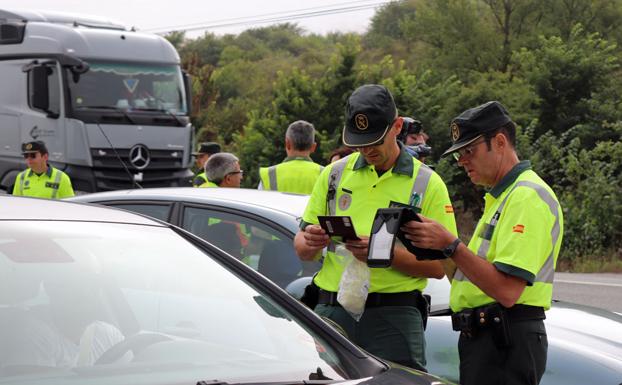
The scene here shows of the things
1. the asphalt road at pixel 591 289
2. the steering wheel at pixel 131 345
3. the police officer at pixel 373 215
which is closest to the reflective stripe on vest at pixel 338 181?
the police officer at pixel 373 215

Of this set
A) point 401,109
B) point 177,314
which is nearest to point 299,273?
point 177,314

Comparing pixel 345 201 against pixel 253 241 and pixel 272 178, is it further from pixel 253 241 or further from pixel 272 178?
pixel 272 178

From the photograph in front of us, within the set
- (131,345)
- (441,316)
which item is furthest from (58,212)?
(441,316)

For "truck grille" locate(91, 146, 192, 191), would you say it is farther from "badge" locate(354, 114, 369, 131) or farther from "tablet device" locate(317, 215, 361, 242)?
"tablet device" locate(317, 215, 361, 242)

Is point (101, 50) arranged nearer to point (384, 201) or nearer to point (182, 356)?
point (384, 201)

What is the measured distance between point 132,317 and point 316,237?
4.20 ft

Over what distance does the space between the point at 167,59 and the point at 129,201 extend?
1251cm

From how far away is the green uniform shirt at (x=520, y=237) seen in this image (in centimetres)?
389

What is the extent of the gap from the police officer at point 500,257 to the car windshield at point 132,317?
2.63 ft

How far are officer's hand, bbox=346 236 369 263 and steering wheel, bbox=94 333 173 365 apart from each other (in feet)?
4.11

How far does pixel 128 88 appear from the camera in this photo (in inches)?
709

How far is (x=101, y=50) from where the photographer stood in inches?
697

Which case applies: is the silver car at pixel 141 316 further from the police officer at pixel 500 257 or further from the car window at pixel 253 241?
the car window at pixel 253 241

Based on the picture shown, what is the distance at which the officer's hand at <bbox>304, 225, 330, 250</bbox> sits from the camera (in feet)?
14.6
